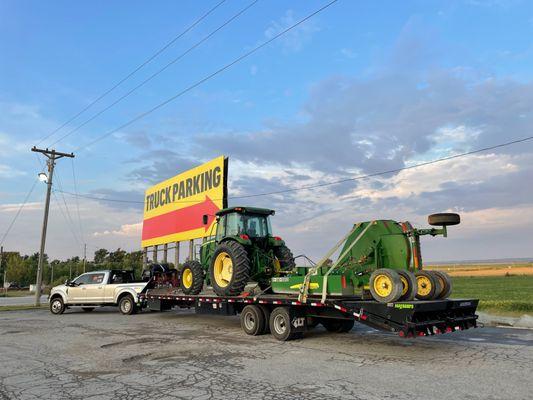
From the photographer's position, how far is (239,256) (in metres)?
11.1

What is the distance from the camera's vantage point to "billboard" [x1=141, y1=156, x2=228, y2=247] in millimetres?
19594

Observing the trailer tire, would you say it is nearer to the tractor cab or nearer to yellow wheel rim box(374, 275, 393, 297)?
the tractor cab

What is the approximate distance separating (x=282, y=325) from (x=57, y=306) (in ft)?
39.3

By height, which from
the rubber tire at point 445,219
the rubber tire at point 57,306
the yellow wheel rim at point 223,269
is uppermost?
the rubber tire at point 445,219

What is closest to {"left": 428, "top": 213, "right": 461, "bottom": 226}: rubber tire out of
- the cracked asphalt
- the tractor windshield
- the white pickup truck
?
the cracked asphalt

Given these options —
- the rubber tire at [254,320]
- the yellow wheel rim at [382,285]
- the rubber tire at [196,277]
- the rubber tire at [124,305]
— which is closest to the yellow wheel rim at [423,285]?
the yellow wheel rim at [382,285]

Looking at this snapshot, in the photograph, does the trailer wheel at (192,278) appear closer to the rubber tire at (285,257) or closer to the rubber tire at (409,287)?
the rubber tire at (285,257)

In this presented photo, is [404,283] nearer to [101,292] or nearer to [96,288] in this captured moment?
[101,292]

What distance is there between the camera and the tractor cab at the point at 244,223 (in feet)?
40.9

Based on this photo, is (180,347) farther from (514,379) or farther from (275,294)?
(514,379)

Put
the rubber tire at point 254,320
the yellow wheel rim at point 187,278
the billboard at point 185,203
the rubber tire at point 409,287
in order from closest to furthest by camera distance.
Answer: the rubber tire at point 409,287 → the rubber tire at point 254,320 → the yellow wheel rim at point 187,278 → the billboard at point 185,203

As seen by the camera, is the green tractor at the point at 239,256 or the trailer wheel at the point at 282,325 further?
the green tractor at the point at 239,256

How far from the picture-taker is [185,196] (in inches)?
893

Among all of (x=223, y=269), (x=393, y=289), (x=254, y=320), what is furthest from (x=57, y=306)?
Answer: (x=393, y=289)
